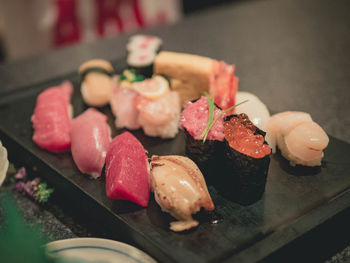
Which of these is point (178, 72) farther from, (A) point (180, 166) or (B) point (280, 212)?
(B) point (280, 212)

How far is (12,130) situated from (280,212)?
5.64 ft

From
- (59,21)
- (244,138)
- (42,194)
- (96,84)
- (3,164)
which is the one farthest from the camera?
(59,21)

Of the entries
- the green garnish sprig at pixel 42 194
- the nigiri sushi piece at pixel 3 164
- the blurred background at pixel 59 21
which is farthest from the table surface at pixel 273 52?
the blurred background at pixel 59 21

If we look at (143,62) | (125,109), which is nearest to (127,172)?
(125,109)

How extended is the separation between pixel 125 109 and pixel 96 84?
375 millimetres

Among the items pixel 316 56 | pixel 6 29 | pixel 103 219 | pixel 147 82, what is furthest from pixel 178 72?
pixel 6 29

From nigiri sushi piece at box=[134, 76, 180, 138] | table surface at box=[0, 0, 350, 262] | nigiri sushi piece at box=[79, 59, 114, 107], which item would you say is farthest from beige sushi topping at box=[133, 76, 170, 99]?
table surface at box=[0, 0, 350, 262]

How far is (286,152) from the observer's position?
6.56ft

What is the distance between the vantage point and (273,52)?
3451 millimetres

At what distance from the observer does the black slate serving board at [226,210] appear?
1.55 m

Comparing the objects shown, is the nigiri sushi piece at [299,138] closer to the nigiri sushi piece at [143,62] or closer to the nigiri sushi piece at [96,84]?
the nigiri sushi piece at [143,62]

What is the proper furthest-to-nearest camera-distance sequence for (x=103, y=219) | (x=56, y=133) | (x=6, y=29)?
1. (x=6, y=29)
2. (x=56, y=133)
3. (x=103, y=219)

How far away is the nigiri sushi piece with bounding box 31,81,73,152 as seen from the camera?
220cm

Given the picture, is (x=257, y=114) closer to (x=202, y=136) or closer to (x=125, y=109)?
(x=202, y=136)
